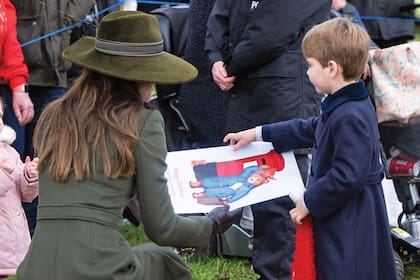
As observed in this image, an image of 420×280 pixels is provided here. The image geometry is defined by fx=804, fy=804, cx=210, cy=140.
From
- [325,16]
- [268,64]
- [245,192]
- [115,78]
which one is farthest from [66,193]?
[325,16]

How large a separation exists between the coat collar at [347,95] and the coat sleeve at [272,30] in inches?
30.5

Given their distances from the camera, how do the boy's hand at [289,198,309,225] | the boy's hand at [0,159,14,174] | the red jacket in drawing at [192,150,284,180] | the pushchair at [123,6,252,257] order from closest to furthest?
the boy's hand at [289,198,309,225]
the red jacket in drawing at [192,150,284,180]
the boy's hand at [0,159,14,174]
the pushchair at [123,6,252,257]

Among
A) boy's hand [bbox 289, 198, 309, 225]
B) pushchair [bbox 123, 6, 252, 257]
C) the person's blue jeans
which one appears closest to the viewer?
boy's hand [bbox 289, 198, 309, 225]

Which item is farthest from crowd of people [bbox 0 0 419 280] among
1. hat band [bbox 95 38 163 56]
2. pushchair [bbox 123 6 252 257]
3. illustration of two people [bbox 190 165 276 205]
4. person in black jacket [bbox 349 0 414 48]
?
person in black jacket [bbox 349 0 414 48]

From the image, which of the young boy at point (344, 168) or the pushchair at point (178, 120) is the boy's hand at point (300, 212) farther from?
the pushchair at point (178, 120)

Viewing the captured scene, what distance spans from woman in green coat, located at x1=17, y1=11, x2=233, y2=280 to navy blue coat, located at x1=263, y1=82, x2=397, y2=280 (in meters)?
0.56

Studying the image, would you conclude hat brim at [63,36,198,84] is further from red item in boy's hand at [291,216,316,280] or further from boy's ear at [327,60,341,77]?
red item in boy's hand at [291,216,316,280]

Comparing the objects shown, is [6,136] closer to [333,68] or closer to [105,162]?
[105,162]

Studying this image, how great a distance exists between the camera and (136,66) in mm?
2709

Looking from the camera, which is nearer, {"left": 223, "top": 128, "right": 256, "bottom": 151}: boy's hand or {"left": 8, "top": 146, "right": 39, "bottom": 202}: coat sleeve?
{"left": 223, "top": 128, "right": 256, "bottom": 151}: boy's hand

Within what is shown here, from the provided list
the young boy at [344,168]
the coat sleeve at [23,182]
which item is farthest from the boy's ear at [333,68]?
the coat sleeve at [23,182]

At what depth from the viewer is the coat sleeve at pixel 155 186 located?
2.68 metres

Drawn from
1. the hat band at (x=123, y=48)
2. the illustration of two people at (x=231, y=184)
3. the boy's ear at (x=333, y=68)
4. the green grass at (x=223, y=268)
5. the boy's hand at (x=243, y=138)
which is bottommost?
the green grass at (x=223, y=268)

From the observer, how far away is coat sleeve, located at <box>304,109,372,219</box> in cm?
291
